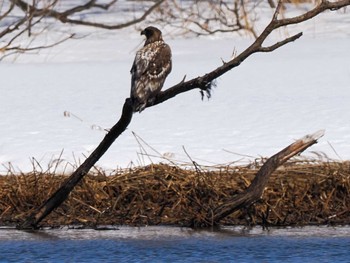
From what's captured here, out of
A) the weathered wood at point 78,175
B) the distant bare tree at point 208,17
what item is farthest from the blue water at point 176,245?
the distant bare tree at point 208,17

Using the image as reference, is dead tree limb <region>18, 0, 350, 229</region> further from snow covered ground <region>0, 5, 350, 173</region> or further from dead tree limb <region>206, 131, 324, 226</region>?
snow covered ground <region>0, 5, 350, 173</region>

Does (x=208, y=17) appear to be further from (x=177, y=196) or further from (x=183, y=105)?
(x=177, y=196)

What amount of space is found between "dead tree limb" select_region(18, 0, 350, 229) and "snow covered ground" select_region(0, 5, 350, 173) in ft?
3.63

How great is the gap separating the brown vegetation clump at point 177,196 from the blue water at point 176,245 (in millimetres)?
220

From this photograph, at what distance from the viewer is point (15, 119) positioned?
972cm

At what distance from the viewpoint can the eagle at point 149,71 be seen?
650cm

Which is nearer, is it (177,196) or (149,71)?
(149,71)

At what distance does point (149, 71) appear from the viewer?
6.75 meters

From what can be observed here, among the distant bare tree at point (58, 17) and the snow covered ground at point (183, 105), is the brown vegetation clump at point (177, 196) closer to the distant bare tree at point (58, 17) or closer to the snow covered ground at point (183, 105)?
the snow covered ground at point (183, 105)

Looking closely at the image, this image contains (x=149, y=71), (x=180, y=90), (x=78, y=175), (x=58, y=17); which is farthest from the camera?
(x=58, y=17)

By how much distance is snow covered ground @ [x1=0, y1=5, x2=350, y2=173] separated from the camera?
8316 millimetres

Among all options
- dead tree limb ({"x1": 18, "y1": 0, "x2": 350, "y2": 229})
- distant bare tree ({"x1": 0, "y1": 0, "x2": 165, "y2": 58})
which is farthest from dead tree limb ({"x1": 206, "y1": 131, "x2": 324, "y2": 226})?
distant bare tree ({"x1": 0, "y1": 0, "x2": 165, "y2": 58})

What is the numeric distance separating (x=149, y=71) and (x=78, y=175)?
0.78m

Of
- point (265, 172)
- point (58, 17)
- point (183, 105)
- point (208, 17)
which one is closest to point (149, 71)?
point (265, 172)
